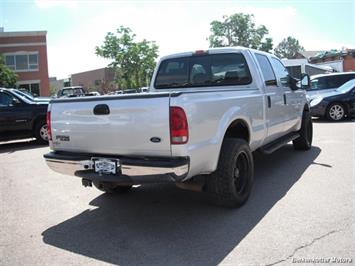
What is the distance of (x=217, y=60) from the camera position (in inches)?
226

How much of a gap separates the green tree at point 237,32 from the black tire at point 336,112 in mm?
61272

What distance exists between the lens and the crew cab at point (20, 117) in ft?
35.7

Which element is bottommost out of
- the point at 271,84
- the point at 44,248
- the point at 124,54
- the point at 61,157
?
the point at 44,248

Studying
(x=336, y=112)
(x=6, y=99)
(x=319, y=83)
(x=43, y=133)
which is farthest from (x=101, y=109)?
(x=319, y=83)

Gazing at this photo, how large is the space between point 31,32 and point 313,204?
135 ft

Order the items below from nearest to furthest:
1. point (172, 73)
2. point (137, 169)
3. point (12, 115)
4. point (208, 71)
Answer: point (137, 169) < point (208, 71) < point (172, 73) < point (12, 115)

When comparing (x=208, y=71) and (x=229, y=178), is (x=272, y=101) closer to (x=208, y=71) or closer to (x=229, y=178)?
(x=208, y=71)

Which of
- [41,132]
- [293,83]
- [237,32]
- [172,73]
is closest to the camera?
[172,73]

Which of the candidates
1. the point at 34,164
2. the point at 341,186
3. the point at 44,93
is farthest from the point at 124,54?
the point at 341,186

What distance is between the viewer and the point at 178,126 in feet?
12.2

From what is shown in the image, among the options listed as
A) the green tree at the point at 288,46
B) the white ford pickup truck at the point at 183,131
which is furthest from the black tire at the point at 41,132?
the green tree at the point at 288,46

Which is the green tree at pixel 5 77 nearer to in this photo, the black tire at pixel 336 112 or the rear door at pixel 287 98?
the black tire at pixel 336 112

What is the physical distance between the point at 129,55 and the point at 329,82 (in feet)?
108

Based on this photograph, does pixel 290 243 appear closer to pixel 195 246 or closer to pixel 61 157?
pixel 195 246
